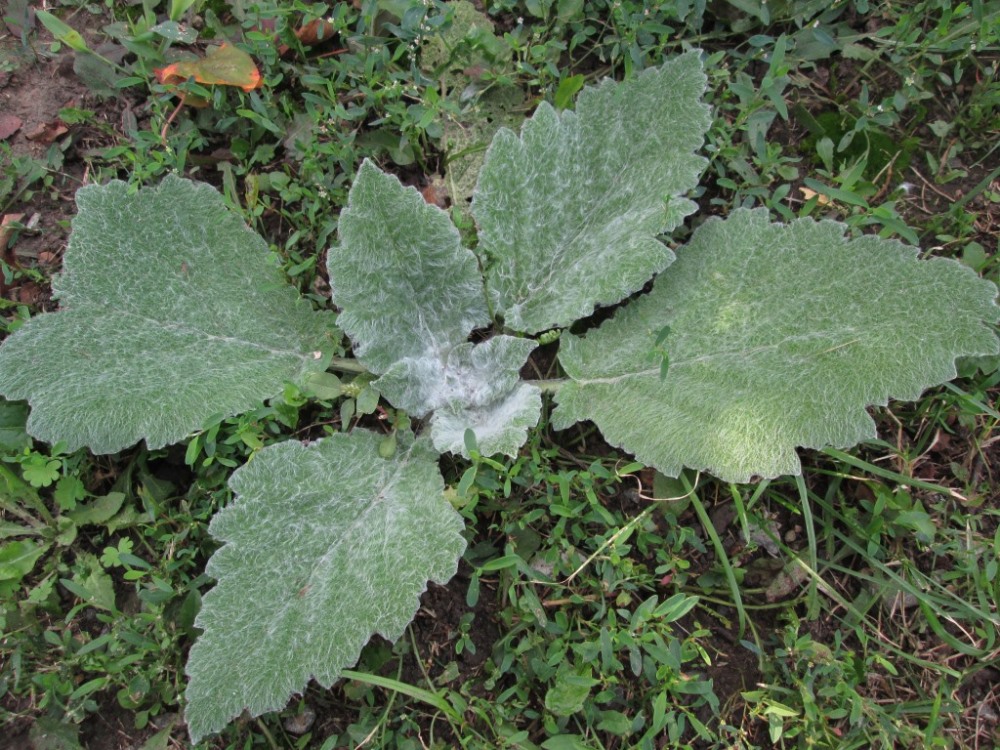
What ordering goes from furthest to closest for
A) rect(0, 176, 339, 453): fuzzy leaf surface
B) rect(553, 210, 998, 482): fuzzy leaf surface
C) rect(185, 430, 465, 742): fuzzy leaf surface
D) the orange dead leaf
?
the orange dead leaf → rect(0, 176, 339, 453): fuzzy leaf surface → rect(553, 210, 998, 482): fuzzy leaf surface → rect(185, 430, 465, 742): fuzzy leaf surface

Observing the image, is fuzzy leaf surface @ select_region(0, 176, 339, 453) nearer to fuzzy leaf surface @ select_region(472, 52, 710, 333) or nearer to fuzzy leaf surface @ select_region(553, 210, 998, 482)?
fuzzy leaf surface @ select_region(472, 52, 710, 333)

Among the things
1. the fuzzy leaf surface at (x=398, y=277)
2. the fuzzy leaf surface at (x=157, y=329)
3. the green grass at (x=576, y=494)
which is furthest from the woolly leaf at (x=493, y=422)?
the fuzzy leaf surface at (x=157, y=329)

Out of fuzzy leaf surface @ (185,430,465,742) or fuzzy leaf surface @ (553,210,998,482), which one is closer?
fuzzy leaf surface @ (185,430,465,742)

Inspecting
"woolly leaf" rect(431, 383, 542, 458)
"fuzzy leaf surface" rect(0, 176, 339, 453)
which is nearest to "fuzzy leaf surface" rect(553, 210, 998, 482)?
"woolly leaf" rect(431, 383, 542, 458)

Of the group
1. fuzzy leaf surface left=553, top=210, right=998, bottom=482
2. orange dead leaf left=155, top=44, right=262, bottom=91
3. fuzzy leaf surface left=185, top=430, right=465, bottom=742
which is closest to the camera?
fuzzy leaf surface left=185, top=430, right=465, bottom=742

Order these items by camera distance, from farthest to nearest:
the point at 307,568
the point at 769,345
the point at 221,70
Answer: the point at 221,70 → the point at 769,345 → the point at 307,568

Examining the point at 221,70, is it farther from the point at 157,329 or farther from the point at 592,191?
the point at 592,191

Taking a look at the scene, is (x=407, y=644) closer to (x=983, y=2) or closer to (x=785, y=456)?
(x=785, y=456)

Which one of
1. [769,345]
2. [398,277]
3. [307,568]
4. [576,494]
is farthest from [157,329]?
[769,345]
